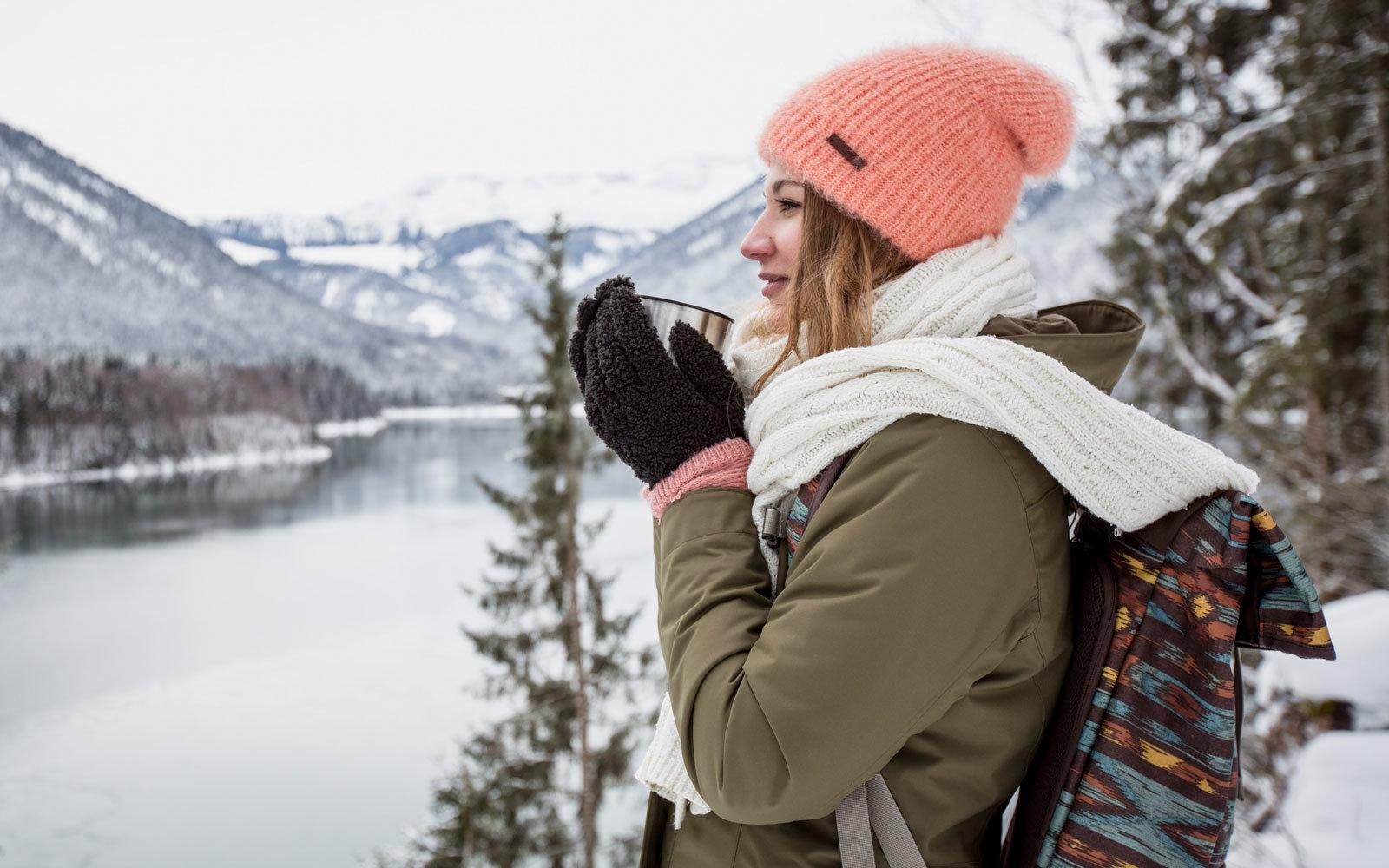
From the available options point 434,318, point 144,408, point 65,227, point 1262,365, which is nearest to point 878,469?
point 1262,365

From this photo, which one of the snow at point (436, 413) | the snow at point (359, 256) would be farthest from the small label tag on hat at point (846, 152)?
the snow at point (359, 256)

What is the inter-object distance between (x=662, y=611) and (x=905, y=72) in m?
0.60

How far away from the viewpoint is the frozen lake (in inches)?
632

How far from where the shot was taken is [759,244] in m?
0.94

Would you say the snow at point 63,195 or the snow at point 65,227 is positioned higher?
the snow at point 63,195

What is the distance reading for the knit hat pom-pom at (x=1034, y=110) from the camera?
0.89 metres

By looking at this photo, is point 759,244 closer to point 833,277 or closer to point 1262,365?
point 833,277

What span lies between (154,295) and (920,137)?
80873 millimetres

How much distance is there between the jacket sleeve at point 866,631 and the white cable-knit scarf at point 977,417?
3 centimetres

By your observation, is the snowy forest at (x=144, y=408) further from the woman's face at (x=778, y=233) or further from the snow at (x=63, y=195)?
the woman's face at (x=778, y=233)

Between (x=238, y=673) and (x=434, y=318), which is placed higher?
(x=434, y=318)

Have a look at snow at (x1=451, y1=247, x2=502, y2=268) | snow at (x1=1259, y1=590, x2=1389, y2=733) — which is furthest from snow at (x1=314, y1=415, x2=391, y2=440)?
snow at (x1=1259, y1=590, x2=1389, y2=733)

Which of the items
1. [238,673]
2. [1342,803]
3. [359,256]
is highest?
[359,256]

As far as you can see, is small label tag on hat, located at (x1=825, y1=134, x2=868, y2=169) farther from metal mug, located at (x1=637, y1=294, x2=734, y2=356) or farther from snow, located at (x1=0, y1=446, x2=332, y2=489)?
snow, located at (x1=0, y1=446, x2=332, y2=489)
